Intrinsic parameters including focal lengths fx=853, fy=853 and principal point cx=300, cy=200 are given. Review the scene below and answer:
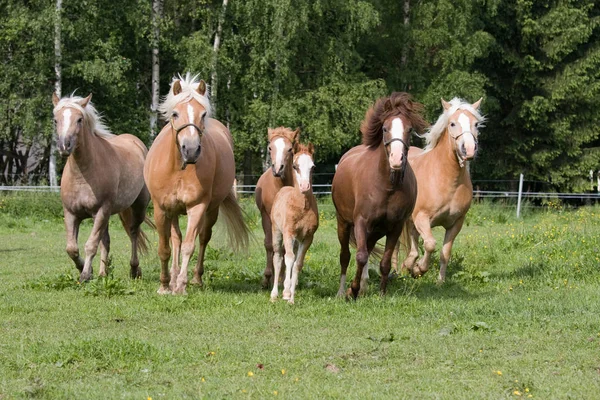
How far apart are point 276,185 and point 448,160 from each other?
96.2 inches

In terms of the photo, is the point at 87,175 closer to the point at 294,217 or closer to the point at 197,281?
the point at 197,281

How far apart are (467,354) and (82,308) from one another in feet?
13.4

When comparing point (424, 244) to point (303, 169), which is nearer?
point (303, 169)

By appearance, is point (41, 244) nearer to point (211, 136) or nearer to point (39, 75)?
point (211, 136)

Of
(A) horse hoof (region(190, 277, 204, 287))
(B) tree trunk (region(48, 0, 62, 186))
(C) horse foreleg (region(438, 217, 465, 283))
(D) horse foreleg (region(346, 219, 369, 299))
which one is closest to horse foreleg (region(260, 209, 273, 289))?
(A) horse hoof (region(190, 277, 204, 287))

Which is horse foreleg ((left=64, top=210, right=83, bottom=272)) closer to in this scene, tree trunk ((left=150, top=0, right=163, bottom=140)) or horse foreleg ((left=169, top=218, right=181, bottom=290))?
horse foreleg ((left=169, top=218, right=181, bottom=290))

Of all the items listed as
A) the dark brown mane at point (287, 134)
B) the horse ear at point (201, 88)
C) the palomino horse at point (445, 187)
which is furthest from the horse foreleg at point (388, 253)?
the horse ear at point (201, 88)

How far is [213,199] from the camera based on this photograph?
10.7m

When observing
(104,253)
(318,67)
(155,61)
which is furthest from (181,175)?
(318,67)

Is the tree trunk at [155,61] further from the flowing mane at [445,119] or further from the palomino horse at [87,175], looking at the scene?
the flowing mane at [445,119]

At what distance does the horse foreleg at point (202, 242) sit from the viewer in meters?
11.2

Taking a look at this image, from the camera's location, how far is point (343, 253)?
10.2m

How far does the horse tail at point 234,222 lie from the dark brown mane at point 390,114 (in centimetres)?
302

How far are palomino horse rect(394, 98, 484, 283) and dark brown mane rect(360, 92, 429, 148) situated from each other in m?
1.62
